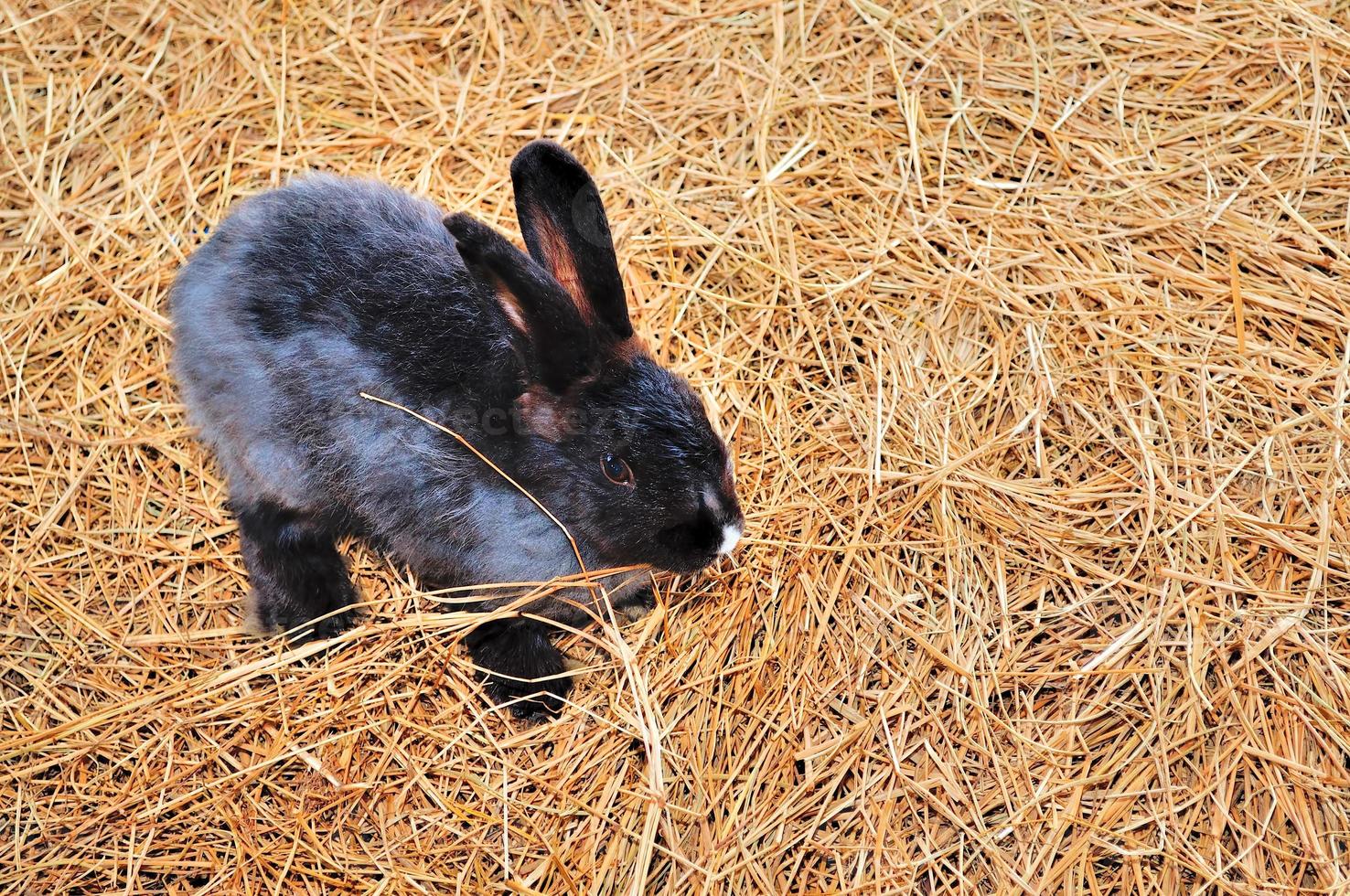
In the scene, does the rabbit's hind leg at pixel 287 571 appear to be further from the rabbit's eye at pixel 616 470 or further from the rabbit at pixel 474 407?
the rabbit's eye at pixel 616 470

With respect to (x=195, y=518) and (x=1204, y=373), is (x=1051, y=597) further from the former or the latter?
(x=195, y=518)

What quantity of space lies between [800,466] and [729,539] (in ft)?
1.79

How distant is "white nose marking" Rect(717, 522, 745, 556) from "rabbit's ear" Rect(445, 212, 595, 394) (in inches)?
23.9

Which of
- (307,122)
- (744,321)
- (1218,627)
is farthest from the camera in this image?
(307,122)

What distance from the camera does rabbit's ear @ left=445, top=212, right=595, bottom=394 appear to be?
271cm

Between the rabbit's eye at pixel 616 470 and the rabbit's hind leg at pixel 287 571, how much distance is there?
968 millimetres

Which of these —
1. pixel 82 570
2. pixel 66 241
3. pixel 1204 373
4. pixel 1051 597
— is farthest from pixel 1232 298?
pixel 66 241

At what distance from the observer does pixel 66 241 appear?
3.84 meters

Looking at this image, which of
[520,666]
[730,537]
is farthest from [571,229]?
[520,666]

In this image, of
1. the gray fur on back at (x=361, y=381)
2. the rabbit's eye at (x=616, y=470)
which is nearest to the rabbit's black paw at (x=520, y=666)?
the gray fur on back at (x=361, y=381)

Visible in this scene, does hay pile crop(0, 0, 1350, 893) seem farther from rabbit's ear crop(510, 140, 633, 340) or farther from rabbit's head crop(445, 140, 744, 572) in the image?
rabbit's ear crop(510, 140, 633, 340)

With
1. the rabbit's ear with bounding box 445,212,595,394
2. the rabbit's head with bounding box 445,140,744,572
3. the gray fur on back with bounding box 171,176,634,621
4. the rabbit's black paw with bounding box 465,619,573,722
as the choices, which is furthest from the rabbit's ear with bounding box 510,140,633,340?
the rabbit's black paw with bounding box 465,619,573,722

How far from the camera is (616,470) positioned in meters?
3.01

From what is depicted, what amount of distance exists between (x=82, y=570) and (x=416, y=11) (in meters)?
2.58
